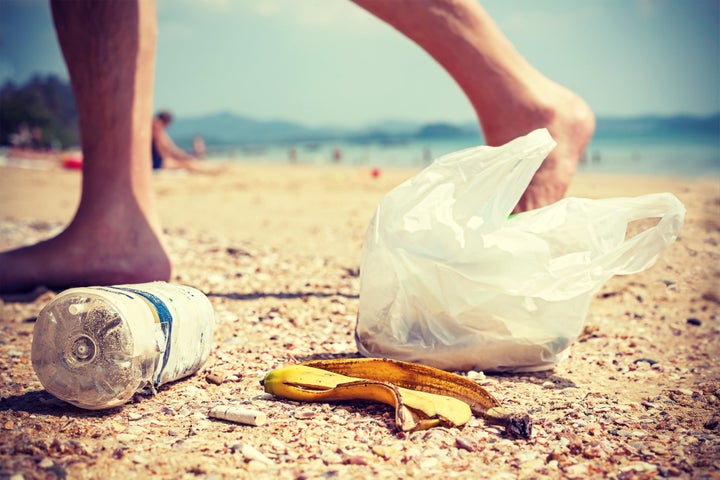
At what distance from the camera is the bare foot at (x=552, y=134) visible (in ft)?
7.07

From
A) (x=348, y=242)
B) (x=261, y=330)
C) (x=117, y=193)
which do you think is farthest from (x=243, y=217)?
(x=261, y=330)

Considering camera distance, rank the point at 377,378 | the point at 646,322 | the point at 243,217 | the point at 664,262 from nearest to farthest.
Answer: the point at 377,378, the point at 646,322, the point at 664,262, the point at 243,217

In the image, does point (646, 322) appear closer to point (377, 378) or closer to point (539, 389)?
point (539, 389)

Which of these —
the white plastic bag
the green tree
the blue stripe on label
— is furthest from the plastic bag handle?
the green tree

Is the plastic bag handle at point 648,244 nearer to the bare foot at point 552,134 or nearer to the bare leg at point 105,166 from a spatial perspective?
the bare foot at point 552,134

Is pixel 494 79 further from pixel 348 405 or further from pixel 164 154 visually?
pixel 164 154

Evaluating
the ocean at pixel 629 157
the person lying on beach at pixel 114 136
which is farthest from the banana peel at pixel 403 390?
the ocean at pixel 629 157

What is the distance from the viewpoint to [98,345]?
4.48 feet

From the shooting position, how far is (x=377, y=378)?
159 cm

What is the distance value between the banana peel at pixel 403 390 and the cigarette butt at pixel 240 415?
15 cm

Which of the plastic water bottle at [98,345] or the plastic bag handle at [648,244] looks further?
the plastic bag handle at [648,244]

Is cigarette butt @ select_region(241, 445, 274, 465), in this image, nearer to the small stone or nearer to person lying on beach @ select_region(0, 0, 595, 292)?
the small stone

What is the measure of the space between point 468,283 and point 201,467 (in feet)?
2.75

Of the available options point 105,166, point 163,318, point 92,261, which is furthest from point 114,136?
point 163,318
